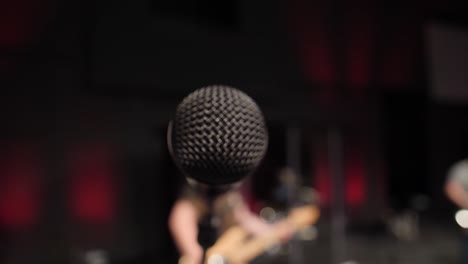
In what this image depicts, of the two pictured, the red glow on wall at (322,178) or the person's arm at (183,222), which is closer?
the person's arm at (183,222)

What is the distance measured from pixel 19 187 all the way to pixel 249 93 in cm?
299

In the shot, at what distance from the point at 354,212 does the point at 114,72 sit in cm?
471

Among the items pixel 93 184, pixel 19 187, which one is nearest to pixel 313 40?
pixel 93 184

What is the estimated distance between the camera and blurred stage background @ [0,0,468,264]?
4180mm

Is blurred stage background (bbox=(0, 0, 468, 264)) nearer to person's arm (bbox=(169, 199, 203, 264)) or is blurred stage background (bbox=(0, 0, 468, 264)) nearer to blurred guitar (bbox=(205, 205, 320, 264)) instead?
blurred guitar (bbox=(205, 205, 320, 264))

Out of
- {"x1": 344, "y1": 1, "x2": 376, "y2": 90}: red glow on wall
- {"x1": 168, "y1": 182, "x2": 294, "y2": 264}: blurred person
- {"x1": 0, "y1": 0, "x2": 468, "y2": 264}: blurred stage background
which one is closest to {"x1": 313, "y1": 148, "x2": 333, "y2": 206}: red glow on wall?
{"x1": 0, "y1": 0, "x2": 468, "y2": 264}: blurred stage background

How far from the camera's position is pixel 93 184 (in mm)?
4465

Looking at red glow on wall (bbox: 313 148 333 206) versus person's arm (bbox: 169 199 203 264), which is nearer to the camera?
person's arm (bbox: 169 199 203 264)

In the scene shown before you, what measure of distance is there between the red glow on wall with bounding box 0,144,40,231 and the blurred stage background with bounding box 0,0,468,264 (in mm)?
13

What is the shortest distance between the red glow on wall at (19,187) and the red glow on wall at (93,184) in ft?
1.24

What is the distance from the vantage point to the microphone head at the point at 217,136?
69cm

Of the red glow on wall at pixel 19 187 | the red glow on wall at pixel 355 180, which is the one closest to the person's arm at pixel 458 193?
the red glow on wall at pixel 355 180

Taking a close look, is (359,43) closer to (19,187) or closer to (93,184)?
(93,184)

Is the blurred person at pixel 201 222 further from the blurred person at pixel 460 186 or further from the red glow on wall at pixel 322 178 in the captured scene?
the red glow on wall at pixel 322 178
